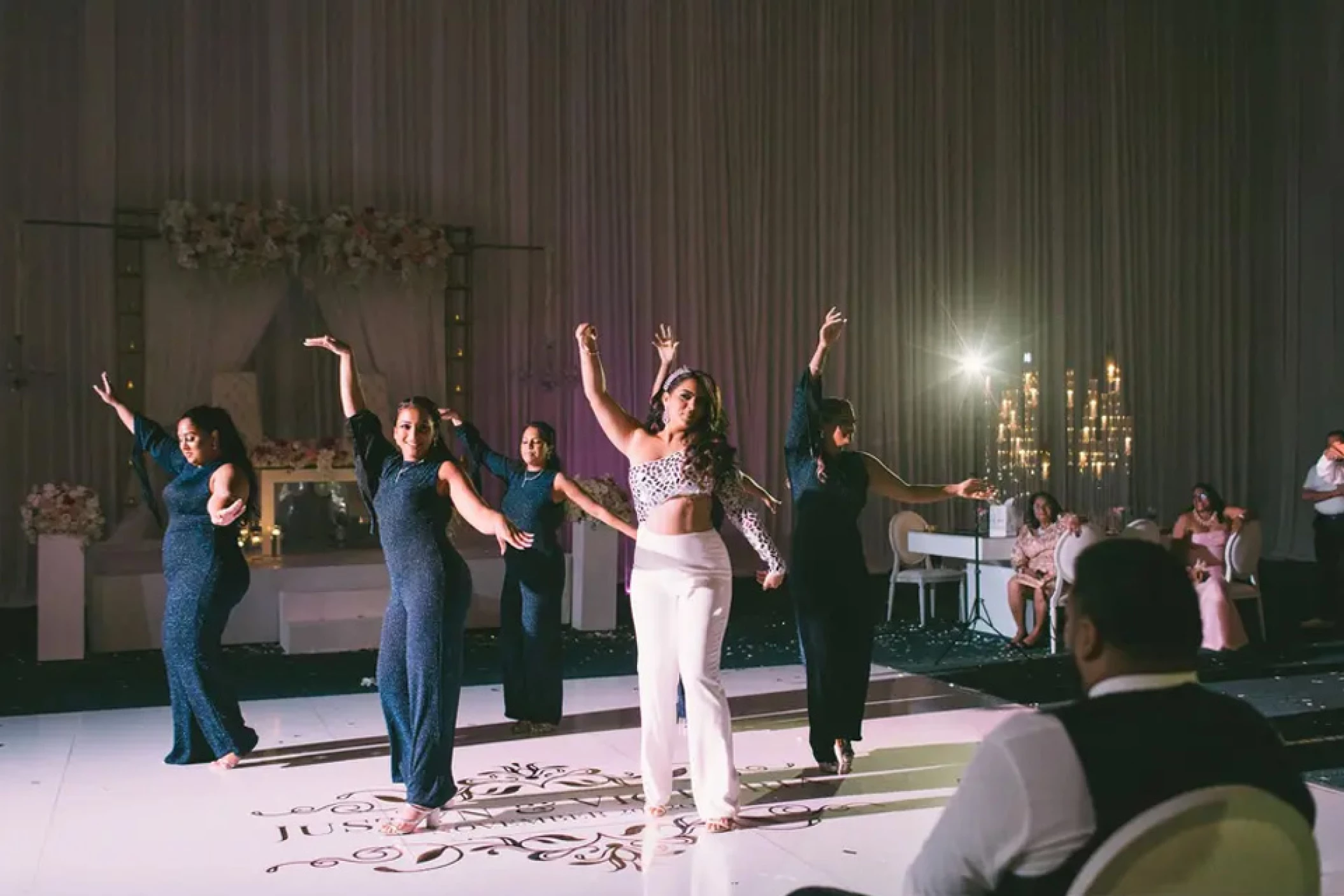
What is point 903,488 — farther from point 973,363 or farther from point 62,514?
point 973,363

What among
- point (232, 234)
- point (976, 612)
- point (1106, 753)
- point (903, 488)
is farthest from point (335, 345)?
point (232, 234)

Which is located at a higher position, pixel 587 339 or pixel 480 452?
pixel 587 339

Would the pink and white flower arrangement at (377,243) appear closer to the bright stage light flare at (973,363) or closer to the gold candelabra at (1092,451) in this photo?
the gold candelabra at (1092,451)

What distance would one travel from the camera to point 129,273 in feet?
38.0

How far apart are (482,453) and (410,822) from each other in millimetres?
2114

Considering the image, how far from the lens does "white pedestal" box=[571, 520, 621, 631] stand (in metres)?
10.4

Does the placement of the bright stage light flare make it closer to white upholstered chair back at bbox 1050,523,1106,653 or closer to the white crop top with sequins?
white upholstered chair back at bbox 1050,523,1106,653

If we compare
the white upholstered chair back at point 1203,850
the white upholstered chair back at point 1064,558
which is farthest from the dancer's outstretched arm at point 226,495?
the white upholstered chair back at point 1064,558

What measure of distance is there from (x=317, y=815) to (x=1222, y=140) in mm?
14128

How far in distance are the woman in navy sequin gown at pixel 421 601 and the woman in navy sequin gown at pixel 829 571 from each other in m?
1.37

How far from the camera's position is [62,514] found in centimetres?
898

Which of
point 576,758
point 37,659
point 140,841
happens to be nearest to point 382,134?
point 37,659

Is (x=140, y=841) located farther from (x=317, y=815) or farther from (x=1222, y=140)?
(x=1222, y=140)

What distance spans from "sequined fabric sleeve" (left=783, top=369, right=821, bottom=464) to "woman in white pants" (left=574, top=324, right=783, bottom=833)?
75 centimetres
